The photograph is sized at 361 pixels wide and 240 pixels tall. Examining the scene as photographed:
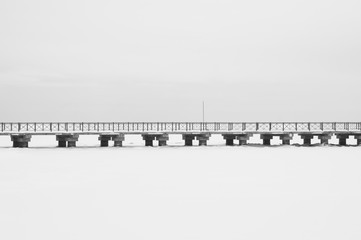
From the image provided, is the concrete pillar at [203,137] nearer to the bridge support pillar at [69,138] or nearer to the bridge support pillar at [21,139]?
the bridge support pillar at [69,138]
